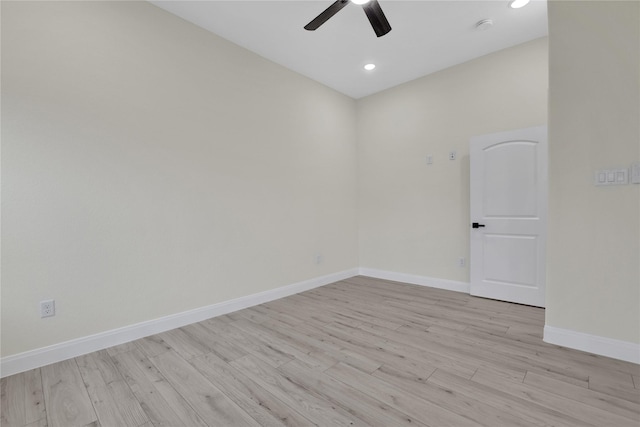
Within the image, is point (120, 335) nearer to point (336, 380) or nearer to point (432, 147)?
point (336, 380)

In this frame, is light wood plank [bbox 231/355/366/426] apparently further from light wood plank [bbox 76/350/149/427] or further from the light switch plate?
the light switch plate

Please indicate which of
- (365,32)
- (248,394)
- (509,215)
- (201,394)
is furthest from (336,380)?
(365,32)

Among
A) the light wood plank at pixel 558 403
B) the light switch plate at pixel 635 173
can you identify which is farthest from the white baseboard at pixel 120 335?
the light switch plate at pixel 635 173

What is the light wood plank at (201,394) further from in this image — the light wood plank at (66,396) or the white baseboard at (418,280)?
the white baseboard at (418,280)

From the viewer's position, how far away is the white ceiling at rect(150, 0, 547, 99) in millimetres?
2549

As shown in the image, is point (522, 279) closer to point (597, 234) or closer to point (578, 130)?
point (597, 234)

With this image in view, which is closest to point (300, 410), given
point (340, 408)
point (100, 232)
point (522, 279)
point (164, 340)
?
point (340, 408)

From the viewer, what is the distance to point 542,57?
119 inches

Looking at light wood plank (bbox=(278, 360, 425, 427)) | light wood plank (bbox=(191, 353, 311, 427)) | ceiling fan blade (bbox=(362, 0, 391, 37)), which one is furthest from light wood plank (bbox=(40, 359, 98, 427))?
ceiling fan blade (bbox=(362, 0, 391, 37))

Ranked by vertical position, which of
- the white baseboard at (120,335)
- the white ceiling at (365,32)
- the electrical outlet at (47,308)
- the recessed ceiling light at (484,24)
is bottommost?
the white baseboard at (120,335)

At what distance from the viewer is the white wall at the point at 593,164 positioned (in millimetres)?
1899

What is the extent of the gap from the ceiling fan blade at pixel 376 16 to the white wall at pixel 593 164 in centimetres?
126

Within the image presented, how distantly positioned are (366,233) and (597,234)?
113 inches

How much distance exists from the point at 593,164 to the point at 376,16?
6.41 feet
